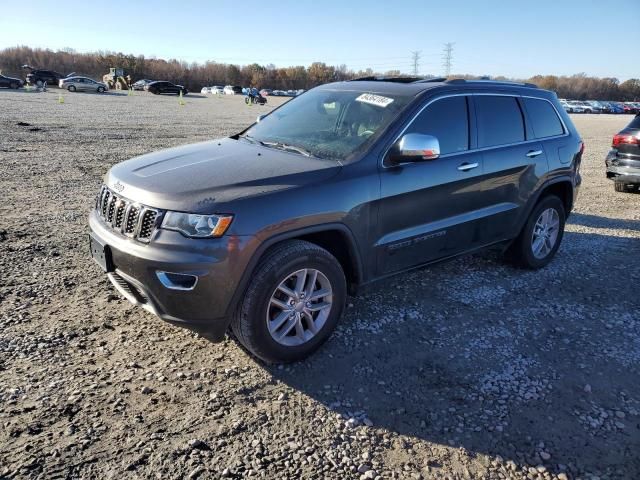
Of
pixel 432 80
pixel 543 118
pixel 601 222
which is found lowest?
pixel 601 222

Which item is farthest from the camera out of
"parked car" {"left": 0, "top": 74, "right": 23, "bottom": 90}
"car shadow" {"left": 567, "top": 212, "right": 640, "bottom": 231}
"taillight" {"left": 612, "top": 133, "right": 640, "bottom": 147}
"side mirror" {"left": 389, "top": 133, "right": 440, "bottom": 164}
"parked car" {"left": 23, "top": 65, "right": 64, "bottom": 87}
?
"parked car" {"left": 23, "top": 65, "right": 64, "bottom": 87}

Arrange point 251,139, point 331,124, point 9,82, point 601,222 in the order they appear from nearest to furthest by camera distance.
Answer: point 331,124, point 251,139, point 601,222, point 9,82

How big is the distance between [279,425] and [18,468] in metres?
1.31

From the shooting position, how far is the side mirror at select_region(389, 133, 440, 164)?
3.61m

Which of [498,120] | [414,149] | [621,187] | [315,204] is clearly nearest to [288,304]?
[315,204]

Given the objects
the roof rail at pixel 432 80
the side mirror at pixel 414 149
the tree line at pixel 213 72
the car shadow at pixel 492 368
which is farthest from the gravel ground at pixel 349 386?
the tree line at pixel 213 72

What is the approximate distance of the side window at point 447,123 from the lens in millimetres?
4000

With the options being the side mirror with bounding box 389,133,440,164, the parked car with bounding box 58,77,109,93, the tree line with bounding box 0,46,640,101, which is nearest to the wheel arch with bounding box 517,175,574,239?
the side mirror with bounding box 389,133,440,164

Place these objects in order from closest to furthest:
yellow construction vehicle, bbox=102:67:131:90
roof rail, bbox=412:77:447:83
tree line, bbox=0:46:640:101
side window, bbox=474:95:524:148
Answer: roof rail, bbox=412:77:447:83, side window, bbox=474:95:524:148, yellow construction vehicle, bbox=102:67:131:90, tree line, bbox=0:46:640:101

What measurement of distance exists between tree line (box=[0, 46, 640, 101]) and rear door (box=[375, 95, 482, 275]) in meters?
76.0

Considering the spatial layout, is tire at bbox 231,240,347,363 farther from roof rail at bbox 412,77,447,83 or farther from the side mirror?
roof rail at bbox 412,77,447,83

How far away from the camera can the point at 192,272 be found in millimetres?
2883

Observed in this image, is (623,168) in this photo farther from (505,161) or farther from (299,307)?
(299,307)

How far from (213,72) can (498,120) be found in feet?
340
